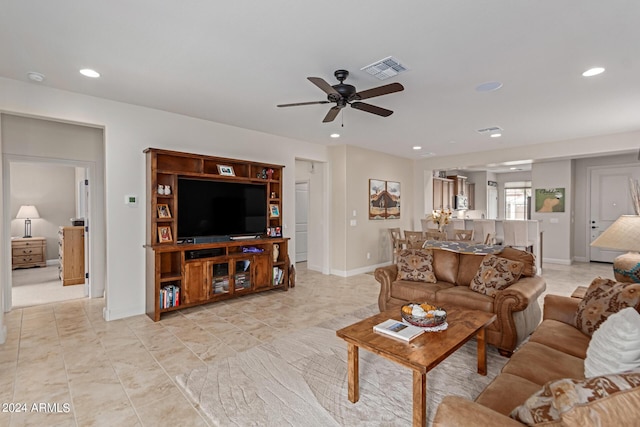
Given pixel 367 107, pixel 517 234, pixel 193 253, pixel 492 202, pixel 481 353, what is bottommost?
pixel 481 353

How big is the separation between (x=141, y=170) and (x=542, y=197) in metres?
8.79

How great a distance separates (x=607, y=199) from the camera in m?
7.49

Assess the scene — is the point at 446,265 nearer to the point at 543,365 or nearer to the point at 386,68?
the point at 543,365

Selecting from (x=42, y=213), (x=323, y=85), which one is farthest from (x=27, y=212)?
(x=323, y=85)

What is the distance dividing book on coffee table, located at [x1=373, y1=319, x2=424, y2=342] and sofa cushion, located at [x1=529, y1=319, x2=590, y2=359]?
2.63 ft

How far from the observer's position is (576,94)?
3639 millimetres

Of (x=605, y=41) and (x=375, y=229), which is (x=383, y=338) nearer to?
(x=605, y=41)

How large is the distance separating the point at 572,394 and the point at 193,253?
414cm

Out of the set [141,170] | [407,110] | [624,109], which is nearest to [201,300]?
[141,170]

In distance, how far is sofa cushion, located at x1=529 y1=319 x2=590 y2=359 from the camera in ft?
6.66

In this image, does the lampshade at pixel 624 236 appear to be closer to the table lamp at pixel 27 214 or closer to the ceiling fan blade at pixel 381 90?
the ceiling fan blade at pixel 381 90

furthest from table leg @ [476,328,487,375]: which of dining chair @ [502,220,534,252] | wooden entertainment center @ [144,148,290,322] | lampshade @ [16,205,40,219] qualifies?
lampshade @ [16,205,40,219]

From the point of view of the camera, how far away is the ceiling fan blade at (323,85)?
103 inches

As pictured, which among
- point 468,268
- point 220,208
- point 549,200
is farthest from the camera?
point 549,200
